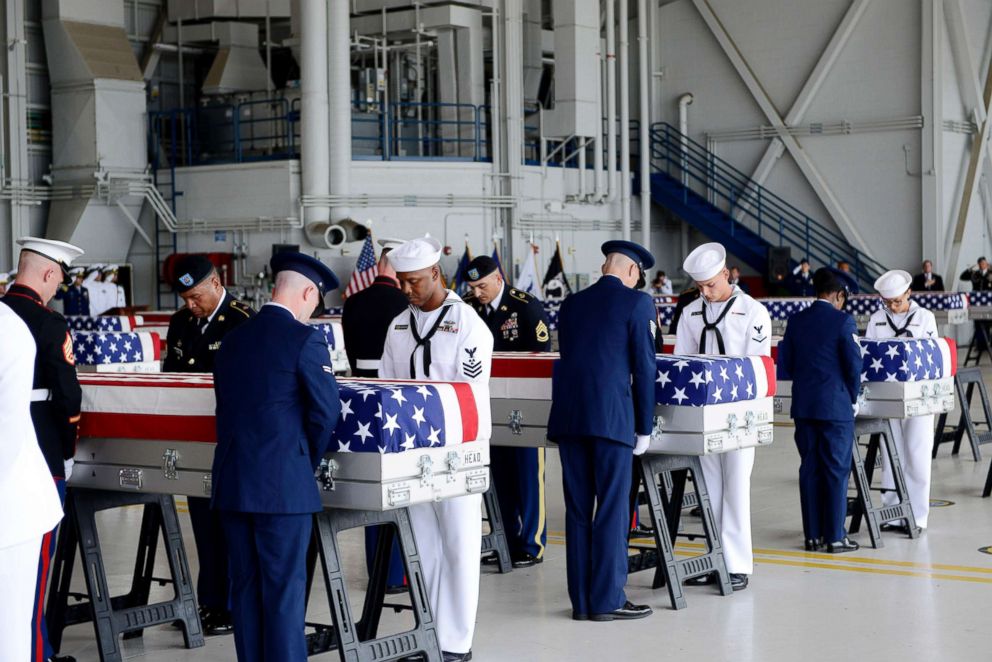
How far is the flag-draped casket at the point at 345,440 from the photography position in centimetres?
508

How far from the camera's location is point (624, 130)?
1038 inches

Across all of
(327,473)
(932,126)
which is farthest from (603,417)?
(932,126)

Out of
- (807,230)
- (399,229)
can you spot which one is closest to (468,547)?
(399,229)

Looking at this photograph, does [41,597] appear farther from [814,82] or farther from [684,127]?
[684,127]

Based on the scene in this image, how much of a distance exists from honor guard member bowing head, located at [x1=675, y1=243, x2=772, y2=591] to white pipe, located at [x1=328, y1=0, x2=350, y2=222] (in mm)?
14784

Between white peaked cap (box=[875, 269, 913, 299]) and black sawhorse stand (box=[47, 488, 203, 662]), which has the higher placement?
white peaked cap (box=[875, 269, 913, 299])

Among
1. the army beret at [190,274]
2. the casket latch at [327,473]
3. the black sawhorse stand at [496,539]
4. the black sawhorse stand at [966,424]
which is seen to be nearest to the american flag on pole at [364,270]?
the black sawhorse stand at [966,424]

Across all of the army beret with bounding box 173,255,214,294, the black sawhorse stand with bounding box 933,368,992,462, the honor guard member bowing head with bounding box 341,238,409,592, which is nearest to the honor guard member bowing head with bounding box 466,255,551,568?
the honor guard member bowing head with bounding box 341,238,409,592

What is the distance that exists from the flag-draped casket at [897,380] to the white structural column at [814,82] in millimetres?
19382

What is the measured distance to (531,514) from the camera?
8109mm

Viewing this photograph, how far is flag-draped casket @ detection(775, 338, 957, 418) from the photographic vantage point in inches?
336

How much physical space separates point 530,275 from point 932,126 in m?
8.64

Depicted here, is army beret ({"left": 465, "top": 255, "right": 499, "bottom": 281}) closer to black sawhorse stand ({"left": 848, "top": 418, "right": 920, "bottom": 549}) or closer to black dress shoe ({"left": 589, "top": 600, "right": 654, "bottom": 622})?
black dress shoe ({"left": 589, "top": 600, "right": 654, "bottom": 622})

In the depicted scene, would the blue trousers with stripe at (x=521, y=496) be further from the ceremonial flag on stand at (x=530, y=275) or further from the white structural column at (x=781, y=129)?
the white structural column at (x=781, y=129)
